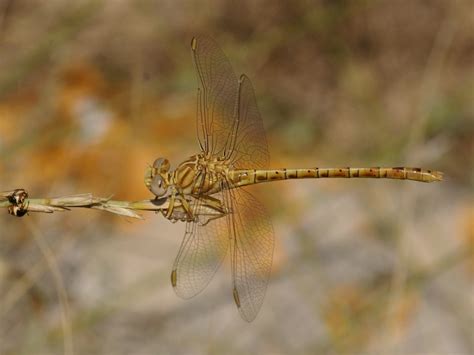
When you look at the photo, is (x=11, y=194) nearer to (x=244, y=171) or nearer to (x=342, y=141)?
(x=244, y=171)

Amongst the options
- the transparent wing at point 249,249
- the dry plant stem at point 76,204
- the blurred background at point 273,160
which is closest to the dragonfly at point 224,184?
the transparent wing at point 249,249

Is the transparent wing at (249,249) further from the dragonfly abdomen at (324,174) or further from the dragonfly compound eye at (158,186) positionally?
the dragonfly compound eye at (158,186)

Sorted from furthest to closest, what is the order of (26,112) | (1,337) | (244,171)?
(26,112), (1,337), (244,171)

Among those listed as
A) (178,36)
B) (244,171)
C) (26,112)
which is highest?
(178,36)

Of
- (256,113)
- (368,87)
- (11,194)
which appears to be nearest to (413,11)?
(368,87)

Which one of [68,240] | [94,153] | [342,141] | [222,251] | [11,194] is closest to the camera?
[11,194]

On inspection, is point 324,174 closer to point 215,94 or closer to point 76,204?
point 215,94
